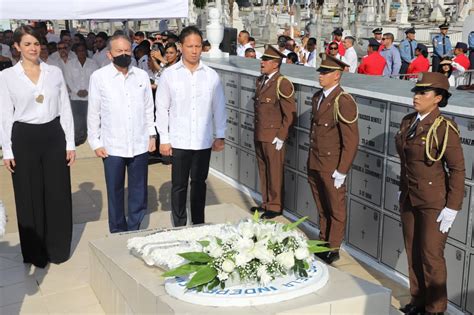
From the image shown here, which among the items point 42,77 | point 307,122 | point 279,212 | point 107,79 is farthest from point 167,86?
point 279,212

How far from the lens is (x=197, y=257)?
348 centimetres

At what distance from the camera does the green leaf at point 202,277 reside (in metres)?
3.34

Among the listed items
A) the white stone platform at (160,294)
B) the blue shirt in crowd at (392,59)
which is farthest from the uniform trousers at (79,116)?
the white stone platform at (160,294)

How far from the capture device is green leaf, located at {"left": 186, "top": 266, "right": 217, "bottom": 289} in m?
3.34

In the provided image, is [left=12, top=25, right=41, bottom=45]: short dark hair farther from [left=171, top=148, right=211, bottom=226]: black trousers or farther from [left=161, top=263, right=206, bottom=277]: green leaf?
[left=161, top=263, right=206, bottom=277]: green leaf

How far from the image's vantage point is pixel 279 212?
692cm

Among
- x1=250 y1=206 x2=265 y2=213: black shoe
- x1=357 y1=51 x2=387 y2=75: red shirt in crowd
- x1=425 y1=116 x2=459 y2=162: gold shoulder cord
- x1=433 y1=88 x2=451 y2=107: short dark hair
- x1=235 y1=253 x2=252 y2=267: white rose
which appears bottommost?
x1=250 y1=206 x2=265 y2=213: black shoe

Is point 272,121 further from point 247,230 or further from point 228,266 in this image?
point 228,266

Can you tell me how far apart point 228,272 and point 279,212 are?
3.63 meters

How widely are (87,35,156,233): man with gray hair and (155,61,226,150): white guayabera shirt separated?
14 cm

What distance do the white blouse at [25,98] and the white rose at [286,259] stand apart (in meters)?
2.45

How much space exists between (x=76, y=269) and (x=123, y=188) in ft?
2.56

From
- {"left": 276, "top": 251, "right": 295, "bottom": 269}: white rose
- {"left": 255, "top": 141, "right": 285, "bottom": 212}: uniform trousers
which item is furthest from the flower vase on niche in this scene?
{"left": 276, "top": 251, "right": 295, "bottom": 269}: white rose

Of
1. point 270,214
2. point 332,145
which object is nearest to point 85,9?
point 270,214
